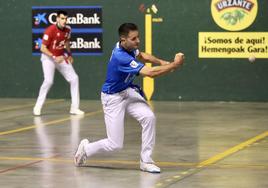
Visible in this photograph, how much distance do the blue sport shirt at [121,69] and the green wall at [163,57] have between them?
994 centimetres

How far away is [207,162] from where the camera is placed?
35.7ft

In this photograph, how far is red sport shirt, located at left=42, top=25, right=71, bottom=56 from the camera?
56.1 feet

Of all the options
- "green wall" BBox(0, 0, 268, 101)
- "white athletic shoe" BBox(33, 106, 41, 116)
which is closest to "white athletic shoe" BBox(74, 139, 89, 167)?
"white athletic shoe" BBox(33, 106, 41, 116)

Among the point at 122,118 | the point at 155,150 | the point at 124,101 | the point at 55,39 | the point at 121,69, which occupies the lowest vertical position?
the point at 155,150

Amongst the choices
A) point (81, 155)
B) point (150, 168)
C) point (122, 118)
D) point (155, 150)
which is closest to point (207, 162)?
point (150, 168)

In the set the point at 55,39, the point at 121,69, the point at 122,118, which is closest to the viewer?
the point at 121,69

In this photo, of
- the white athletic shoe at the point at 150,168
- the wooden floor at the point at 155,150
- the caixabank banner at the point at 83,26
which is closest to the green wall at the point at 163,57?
the caixabank banner at the point at 83,26

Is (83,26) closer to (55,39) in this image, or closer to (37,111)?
(55,39)

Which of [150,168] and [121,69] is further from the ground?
[121,69]

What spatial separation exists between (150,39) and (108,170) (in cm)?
1033

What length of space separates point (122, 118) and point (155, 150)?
2.00 metres

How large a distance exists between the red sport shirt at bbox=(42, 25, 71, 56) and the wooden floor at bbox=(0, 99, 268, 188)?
1.45 m

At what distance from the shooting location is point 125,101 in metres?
10.2

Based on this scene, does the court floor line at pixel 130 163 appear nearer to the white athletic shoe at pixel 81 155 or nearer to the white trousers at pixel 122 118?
the white athletic shoe at pixel 81 155
